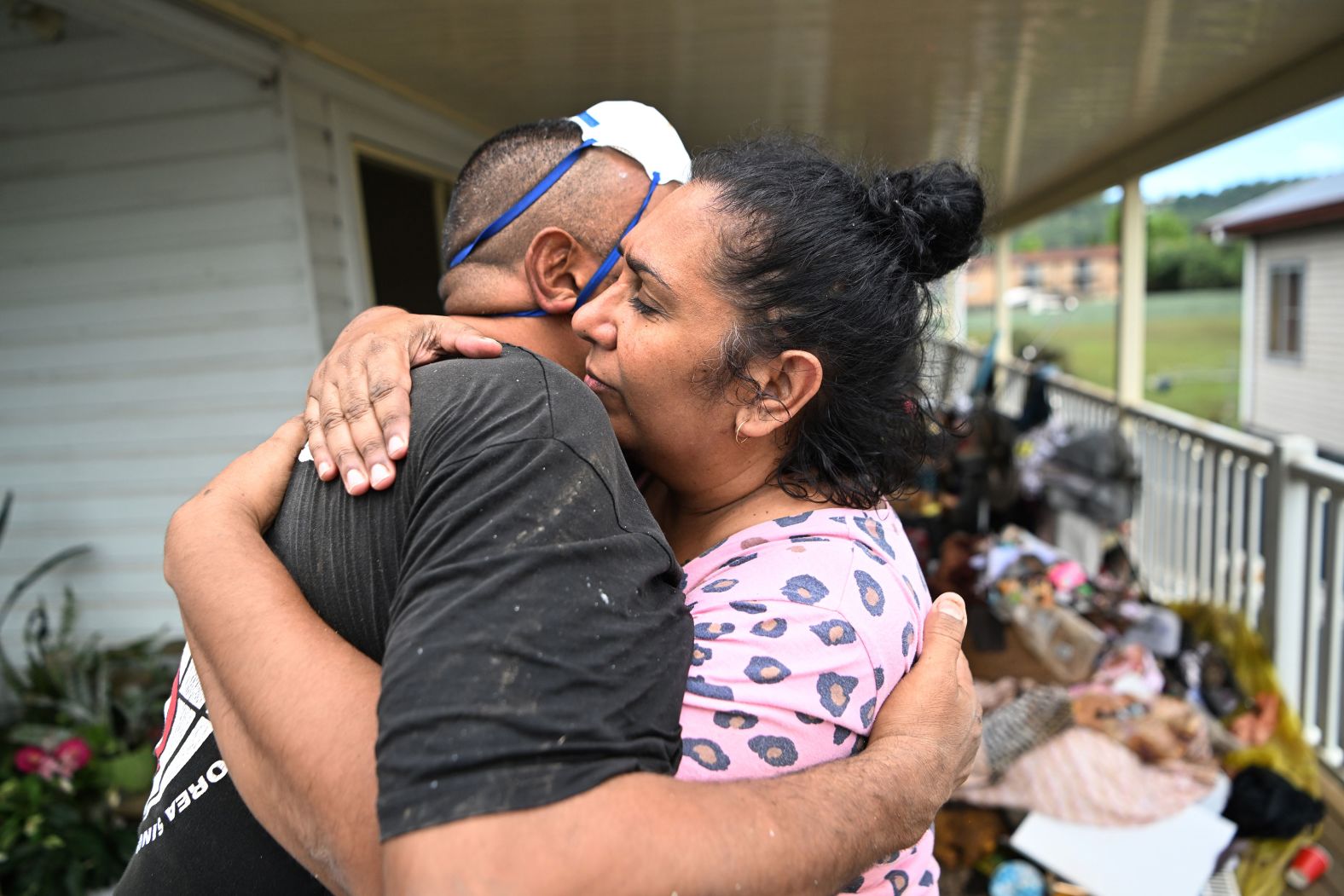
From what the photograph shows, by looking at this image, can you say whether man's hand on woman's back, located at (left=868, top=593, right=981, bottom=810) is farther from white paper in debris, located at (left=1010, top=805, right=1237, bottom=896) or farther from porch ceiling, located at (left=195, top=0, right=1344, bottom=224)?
white paper in debris, located at (left=1010, top=805, right=1237, bottom=896)

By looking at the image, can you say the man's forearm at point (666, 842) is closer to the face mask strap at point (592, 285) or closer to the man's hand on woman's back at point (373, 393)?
the man's hand on woman's back at point (373, 393)

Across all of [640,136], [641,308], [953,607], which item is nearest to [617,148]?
[640,136]

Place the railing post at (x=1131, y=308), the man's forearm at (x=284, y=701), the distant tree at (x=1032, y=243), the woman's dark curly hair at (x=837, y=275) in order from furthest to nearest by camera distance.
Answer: the distant tree at (x=1032, y=243), the railing post at (x=1131, y=308), the woman's dark curly hair at (x=837, y=275), the man's forearm at (x=284, y=701)

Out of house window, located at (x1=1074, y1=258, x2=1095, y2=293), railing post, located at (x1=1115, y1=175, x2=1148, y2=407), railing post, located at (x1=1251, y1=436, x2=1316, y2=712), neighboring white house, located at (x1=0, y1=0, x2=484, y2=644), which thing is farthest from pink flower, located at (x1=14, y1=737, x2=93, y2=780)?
house window, located at (x1=1074, y1=258, x2=1095, y2=293)

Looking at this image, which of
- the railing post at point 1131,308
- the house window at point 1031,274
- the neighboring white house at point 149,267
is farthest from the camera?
the house window at point 1031,274

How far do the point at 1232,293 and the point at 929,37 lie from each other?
4695cm

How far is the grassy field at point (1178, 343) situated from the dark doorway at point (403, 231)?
90.7 ft

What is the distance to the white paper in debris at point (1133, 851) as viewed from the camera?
3.01m

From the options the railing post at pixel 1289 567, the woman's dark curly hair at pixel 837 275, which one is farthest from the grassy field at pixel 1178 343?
the woman's dark curly hair at pixel 837 275

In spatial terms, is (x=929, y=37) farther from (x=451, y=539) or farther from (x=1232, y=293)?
(x=1232, y=293)

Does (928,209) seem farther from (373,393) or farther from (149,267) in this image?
(149,267)

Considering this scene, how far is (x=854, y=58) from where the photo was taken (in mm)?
3676

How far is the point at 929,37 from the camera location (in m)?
3.43

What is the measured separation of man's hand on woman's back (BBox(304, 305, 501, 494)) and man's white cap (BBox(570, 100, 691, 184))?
0.45 m
